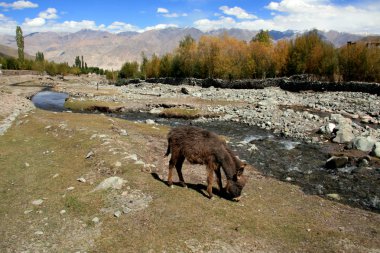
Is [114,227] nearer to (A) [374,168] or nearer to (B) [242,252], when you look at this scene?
Answer: (B) [242,252]

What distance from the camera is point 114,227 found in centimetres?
1260

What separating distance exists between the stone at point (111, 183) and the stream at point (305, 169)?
31.1 ft

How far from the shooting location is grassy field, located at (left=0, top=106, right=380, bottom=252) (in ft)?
38.6

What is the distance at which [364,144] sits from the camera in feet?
89.1

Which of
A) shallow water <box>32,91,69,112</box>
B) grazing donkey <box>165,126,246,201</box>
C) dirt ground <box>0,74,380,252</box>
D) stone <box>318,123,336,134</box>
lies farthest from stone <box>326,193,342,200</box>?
shallow water <box>32,91,69,112</box>

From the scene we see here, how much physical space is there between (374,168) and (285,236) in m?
13.2

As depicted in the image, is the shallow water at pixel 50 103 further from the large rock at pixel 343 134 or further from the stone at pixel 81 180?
the large rock at pixel 343 134

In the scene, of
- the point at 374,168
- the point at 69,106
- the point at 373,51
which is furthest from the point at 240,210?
the point at 373,51

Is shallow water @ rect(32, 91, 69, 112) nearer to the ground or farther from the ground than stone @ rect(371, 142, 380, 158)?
farther from the ground

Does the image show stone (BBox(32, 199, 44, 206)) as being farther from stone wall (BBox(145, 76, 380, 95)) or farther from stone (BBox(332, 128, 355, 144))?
stone wall (BBox(145, 76, 380, 95))

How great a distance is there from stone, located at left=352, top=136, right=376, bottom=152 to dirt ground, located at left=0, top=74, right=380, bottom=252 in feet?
37.8

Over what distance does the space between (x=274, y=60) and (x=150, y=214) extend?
81.8 meters

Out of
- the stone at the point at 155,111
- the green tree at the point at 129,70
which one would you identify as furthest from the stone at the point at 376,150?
the green tree at the point at 129,70

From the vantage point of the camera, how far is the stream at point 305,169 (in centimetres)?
1845
